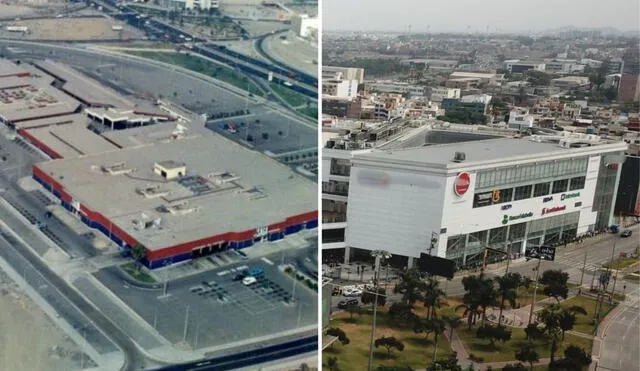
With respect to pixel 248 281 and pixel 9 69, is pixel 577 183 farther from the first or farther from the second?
pixel 9 69

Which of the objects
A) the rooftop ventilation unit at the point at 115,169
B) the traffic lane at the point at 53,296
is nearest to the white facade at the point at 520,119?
the rooftop ventilation unit at the point at 115,169

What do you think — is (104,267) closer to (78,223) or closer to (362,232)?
(78,223)

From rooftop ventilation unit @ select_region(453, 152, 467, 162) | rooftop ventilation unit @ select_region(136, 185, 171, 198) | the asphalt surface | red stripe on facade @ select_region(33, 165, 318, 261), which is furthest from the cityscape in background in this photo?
rooftop ventilation unit @ select_region(136, 185, 171, 198)

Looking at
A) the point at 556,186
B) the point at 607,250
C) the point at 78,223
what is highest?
the point at 78,223

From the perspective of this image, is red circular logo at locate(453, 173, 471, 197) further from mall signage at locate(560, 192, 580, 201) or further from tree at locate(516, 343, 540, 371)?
tree at locate(516, 343, 540, 371)

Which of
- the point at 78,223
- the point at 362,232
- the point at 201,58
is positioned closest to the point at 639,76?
the point at 362,232

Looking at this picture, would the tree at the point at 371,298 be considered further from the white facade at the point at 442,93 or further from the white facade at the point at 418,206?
the white facade at the point at 442,93
